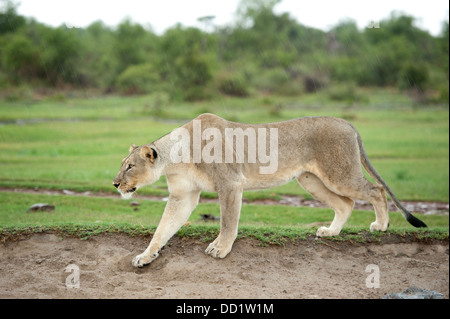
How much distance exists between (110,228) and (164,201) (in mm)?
4511

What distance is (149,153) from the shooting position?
22.8 feet

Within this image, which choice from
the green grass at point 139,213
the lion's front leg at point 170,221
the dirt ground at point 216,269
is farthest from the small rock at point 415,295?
the green grass at point 139,213

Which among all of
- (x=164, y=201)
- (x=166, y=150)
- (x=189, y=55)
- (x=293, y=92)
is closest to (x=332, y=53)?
(x=293, y=92)

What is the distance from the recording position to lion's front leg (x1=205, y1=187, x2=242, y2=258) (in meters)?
7.01

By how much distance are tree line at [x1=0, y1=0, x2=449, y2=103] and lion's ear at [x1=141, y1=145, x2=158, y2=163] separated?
A: 33726 millimetres

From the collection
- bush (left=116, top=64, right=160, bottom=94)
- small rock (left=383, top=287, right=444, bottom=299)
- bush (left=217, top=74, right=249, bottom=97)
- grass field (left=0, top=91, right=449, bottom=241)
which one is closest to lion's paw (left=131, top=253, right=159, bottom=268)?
grass field (left=0, top=91, right=449, bottom=241)

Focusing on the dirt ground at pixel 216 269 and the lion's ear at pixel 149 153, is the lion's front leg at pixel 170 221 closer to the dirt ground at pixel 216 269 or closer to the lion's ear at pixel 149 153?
the dirt ground at pixel 216 269

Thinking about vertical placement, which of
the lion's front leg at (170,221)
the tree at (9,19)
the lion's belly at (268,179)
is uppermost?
the tree at (9,19)

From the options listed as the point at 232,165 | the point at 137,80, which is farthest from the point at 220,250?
the point at 137,80

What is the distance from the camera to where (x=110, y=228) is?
25.9 ft

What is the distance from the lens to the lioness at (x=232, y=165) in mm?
7059

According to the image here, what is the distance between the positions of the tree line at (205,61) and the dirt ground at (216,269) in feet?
106

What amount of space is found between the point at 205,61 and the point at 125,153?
2607 cm

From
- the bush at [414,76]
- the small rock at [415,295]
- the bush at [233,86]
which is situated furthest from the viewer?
the bush at [233,86]
